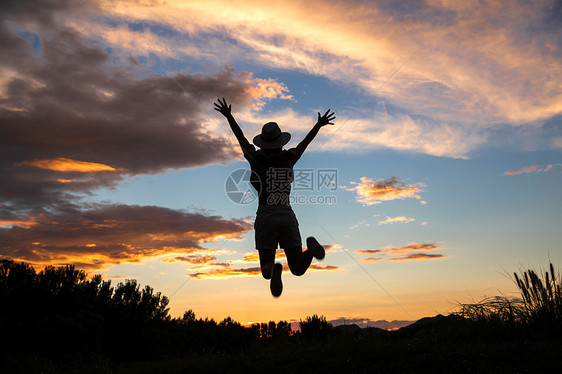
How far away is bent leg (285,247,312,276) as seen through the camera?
7812mm

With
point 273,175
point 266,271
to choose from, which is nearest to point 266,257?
point 266,271

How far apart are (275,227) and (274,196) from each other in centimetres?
54

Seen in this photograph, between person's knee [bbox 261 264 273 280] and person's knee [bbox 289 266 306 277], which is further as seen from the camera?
person's knee [bbox 289 266 306 277]

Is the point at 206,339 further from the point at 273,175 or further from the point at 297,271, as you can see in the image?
the point at 273,175

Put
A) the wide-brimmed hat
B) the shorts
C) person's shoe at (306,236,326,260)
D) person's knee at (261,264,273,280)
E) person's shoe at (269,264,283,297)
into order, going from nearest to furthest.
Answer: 1. person's shoe at (269,264,283,297)
2. person's shoe at (306,236,326,260)
3. person's knee at (261,264,273,280)
4. the shorts
5. the wide-brimmed hat

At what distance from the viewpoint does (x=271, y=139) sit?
322 inches

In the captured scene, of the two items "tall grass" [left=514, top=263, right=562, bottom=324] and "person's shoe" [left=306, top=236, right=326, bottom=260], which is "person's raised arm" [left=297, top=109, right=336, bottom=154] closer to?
"person's shoe" [left=306, top=236, right=326, bottom=260]

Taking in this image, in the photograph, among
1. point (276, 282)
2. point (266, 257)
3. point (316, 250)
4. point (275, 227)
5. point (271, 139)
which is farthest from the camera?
point (271, 139)

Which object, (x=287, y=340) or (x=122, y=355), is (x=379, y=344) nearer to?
(x=287, y=340)

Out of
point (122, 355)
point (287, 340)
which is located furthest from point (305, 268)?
point (122, 355)

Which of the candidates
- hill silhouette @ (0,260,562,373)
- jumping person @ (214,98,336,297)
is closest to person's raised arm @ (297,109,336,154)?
jumping person @ (214,98,336,297)

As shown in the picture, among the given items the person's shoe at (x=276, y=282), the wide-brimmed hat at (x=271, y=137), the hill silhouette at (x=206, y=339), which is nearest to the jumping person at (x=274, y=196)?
the wide-brimmed hat at (x=271, y=137)

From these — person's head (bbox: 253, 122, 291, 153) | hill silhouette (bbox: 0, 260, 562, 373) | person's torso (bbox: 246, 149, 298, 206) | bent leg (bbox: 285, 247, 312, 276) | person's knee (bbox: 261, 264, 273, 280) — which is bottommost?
hill silhouette (bbox: 0, 260, 562, 373)

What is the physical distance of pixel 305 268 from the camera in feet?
26.1
